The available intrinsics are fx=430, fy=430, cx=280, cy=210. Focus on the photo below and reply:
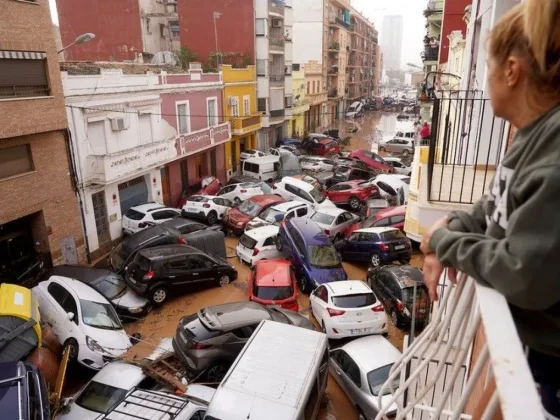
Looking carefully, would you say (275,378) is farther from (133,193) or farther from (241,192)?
(241,192)

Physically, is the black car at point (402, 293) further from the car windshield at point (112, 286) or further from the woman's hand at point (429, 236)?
the woman's hand at point (429, 236)

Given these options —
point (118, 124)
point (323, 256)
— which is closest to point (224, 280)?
point (323, 256)

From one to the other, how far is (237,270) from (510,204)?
45.4 ft

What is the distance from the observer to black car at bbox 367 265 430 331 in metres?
10.6

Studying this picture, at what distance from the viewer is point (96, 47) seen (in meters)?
29.9

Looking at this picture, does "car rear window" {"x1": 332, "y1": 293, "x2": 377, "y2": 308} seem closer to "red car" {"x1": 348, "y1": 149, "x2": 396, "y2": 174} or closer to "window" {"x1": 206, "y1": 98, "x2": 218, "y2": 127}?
"window" {"x1": 206, "y1": 98, "x2": 218, "y2": 127}

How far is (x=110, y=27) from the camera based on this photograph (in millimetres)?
29156

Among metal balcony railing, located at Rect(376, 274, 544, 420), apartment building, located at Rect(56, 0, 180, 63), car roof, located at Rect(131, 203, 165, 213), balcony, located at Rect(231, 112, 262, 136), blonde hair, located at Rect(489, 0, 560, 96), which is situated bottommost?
car roof, located at Rect(131, 203, 165, 213)

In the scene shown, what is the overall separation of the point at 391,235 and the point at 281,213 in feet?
15.2

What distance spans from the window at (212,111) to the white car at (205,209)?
796 cm

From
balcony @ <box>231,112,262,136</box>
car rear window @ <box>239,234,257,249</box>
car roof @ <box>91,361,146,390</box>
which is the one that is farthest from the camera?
balcony @ <box>231,112,262,136</box>

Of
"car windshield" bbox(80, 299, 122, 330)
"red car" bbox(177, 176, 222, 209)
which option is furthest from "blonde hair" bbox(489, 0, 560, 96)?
"red car" bbox(177, 176, 222, 209)

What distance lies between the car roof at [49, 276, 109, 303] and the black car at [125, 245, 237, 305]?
1.60 meters

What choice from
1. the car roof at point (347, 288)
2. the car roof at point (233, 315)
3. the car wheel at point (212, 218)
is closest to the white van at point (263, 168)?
the car wheel at point (212, 218)
